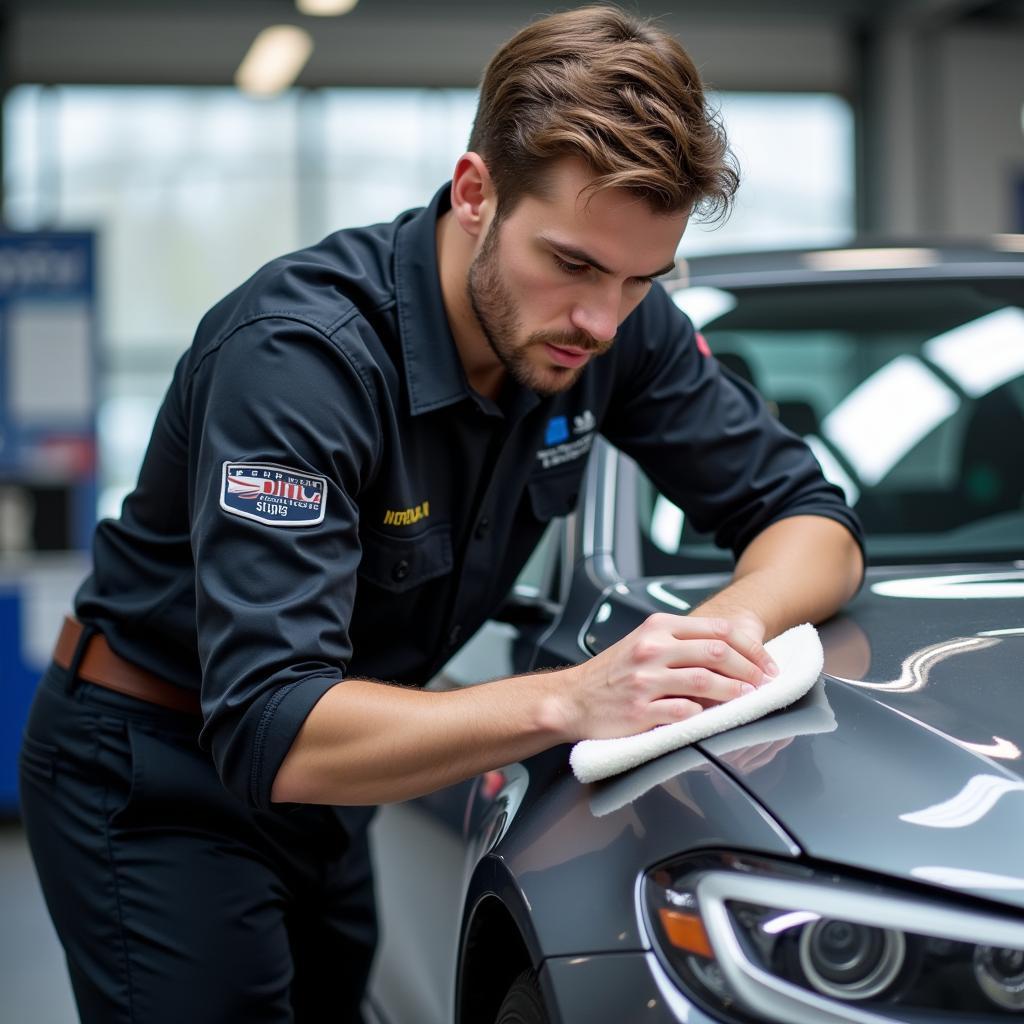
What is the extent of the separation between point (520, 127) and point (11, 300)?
3785mm

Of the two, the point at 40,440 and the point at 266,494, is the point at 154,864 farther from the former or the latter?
the point at 40,440

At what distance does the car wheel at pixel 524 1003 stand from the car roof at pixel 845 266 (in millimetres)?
1146

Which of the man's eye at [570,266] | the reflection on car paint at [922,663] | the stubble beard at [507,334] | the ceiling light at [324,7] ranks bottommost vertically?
the reflection on car paint at [922,663]

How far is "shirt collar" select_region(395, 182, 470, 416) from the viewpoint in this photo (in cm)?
149

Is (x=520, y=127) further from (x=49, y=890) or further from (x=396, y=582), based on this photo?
(x=49, y=890)

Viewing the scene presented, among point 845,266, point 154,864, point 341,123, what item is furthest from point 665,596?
point 341,123

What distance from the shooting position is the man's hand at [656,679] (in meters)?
1.19

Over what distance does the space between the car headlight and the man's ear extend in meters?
0.71

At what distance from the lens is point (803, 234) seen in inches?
382

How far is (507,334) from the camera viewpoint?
143 cm

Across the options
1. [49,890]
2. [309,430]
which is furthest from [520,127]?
[49,890]

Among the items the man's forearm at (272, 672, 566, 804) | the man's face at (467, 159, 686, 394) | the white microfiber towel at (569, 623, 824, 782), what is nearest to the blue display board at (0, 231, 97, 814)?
the man's face at (467, 159, 686, 394)

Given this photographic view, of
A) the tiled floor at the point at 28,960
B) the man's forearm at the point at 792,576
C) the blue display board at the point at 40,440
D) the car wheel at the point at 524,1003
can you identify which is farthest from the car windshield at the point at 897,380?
the blue display board at the point at 40,440

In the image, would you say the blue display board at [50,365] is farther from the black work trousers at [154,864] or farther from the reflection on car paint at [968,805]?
the reflection on car paint at [968,805]
